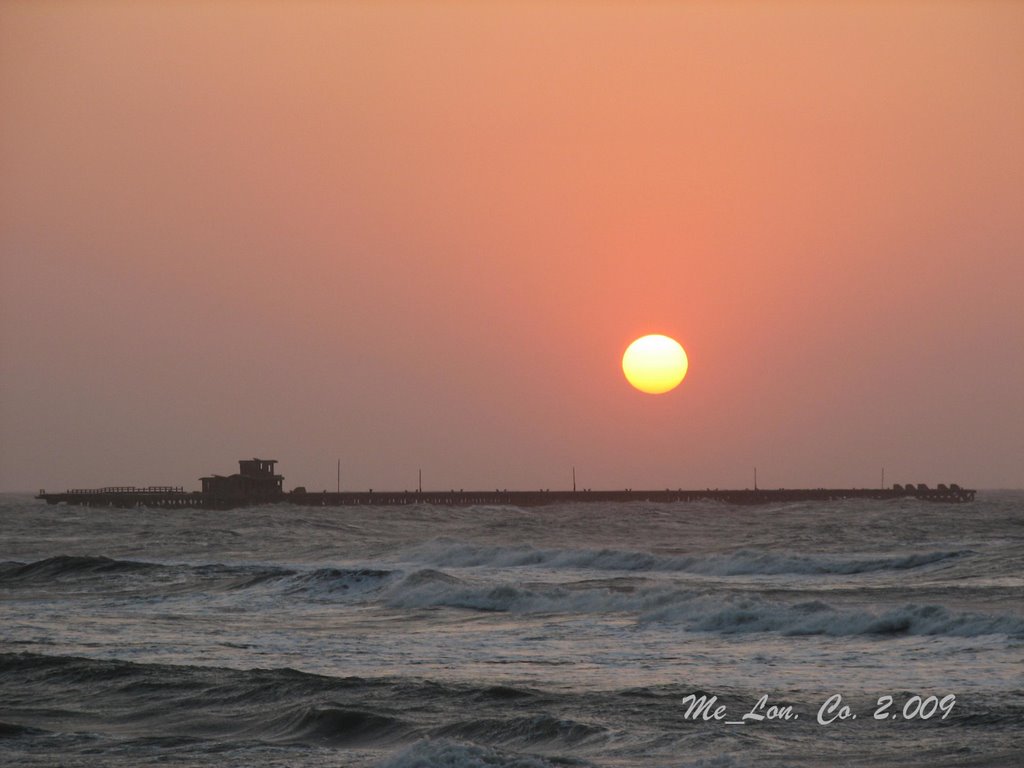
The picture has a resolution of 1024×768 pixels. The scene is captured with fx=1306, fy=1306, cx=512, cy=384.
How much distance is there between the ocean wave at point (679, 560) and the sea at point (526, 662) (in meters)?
0.17

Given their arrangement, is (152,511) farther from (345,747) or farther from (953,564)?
(345,747)

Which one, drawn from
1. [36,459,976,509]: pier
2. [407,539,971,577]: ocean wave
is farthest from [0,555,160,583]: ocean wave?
[36,459,976,509]: pier

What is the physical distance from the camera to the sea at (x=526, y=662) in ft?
50.1

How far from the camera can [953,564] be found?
39469 mm

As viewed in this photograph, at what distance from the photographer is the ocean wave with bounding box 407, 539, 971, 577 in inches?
1618

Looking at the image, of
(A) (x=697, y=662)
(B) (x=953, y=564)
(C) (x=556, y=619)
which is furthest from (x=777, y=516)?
(A) (x=697, y=662)

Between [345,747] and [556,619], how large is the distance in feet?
45.1

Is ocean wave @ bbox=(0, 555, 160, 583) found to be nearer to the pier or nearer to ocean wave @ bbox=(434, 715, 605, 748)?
ocean wave @ bbox=(434, 715, 605, 748)

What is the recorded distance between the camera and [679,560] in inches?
1790

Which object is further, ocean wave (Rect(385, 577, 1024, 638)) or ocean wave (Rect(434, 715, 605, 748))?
ocean wave (Rect(385, 577, 1024, 638))

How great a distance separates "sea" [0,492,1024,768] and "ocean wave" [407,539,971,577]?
0.56 ft

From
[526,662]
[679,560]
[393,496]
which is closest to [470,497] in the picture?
[393,496]

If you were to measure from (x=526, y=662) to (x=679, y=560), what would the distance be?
24.4 meters

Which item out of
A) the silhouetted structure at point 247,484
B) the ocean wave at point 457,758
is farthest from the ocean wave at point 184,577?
the silhouetted structure at point 247,484
